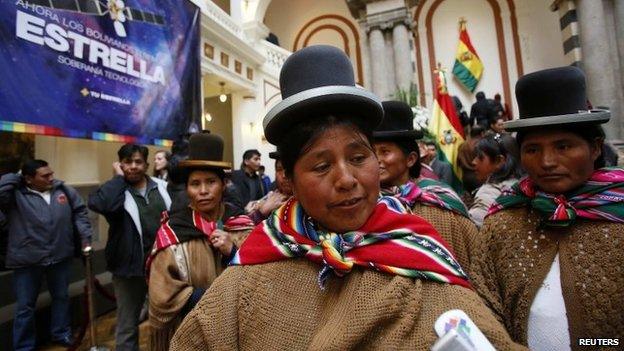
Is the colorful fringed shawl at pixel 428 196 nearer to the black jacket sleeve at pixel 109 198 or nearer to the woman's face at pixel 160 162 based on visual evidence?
the black jacket sleeve at pixel 109 198

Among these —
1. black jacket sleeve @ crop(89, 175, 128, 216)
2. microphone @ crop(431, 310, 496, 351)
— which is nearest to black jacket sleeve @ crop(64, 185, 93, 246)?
black jacket sleeve @ crop(89, 175, 128, 216)

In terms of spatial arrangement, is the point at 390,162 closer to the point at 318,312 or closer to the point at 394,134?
the point at 394,134

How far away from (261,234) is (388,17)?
8.96m

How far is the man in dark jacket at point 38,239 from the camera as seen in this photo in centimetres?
345

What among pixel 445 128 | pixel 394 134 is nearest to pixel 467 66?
pixel 445 128

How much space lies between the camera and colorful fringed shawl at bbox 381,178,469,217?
5.60 ft

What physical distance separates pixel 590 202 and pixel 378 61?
812 cm

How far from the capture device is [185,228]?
77.3 inches

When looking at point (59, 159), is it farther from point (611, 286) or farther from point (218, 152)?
point (611, 286)

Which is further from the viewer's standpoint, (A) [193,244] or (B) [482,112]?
(B) [482,112]

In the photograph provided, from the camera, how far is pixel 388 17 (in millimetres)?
8773

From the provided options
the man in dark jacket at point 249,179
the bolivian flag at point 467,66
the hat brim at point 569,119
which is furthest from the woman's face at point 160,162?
the bolivian flag at point 467,66

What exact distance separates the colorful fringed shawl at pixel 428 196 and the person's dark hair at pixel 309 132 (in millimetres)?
813

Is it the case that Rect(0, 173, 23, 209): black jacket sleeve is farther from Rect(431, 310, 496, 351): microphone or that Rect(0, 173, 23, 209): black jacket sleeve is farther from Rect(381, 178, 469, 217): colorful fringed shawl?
Rect(431, 310, 496, 351): microphone
